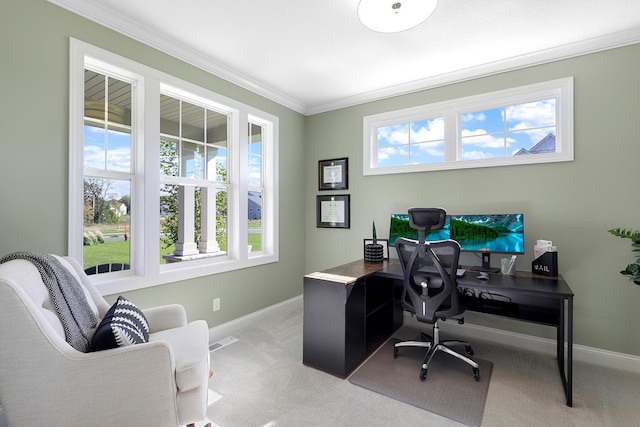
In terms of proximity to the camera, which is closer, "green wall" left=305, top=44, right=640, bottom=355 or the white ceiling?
the white ceiling

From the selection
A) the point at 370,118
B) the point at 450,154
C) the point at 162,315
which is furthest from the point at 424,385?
the point at 370,118

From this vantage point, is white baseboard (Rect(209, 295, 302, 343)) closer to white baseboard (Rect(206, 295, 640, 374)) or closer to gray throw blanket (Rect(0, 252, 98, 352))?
white baseboard (Rect(206, 295, 640, 374))

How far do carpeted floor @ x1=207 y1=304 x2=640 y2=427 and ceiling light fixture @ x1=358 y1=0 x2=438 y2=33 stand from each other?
2528 millimetres

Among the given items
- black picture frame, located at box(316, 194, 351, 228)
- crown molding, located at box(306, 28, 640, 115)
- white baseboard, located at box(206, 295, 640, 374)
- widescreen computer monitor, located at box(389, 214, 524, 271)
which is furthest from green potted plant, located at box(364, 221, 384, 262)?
crown molding, located at box(306, 28, 640, 115)

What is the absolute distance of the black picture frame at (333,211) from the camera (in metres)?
3.74

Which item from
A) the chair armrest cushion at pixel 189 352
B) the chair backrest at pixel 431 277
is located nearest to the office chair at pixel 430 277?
the chair backrest at pixel 431 277

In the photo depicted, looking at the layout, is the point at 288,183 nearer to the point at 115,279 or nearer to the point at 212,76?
the point at 212,76

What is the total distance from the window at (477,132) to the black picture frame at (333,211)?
504 mm

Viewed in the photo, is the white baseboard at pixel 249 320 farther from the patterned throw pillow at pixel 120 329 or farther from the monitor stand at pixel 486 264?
the monitor stand at pixel 486 264

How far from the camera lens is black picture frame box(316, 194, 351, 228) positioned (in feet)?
12.3

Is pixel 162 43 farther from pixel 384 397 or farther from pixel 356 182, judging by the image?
pixel 384 397

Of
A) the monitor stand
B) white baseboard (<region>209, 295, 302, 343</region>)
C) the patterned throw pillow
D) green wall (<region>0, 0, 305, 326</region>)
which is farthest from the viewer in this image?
white baseboard (<region>209, 295, 302, 343</region>)

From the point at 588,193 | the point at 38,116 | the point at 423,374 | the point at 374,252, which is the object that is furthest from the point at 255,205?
the point at 588,193

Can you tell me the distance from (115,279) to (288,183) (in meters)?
2.17
